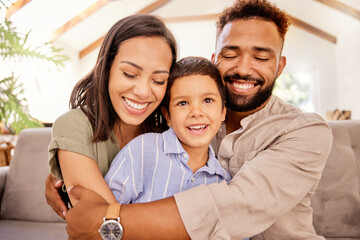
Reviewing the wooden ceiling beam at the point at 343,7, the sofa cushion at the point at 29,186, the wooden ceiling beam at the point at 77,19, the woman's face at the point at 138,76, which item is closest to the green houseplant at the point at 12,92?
the sofa cushion at the point at 29,186

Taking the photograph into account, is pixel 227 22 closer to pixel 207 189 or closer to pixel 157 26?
pixel 157 26

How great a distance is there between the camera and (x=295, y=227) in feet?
4.61

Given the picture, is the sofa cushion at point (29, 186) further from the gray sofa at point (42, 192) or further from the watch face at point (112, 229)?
the watch face at point (112, 229)

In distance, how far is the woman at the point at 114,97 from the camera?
1322mm

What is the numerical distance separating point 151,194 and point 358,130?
1542 millimetres

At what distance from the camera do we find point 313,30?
32.6ft

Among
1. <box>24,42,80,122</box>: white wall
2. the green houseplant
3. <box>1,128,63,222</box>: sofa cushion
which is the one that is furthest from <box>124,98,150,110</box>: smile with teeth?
<box>24,42,80,122</box>: white wall

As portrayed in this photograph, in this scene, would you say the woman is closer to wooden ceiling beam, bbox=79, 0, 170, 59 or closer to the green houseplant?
the green houseplant

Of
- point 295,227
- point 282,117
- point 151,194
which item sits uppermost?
point 282,117

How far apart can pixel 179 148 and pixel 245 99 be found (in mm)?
545

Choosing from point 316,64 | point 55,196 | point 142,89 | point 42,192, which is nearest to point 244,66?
point 142,89

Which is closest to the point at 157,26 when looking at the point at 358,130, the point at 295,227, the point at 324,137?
the point at 324,137

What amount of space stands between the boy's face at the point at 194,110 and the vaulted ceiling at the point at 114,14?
5948 millimetres

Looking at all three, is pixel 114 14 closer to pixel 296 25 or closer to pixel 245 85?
pixel 296 25
